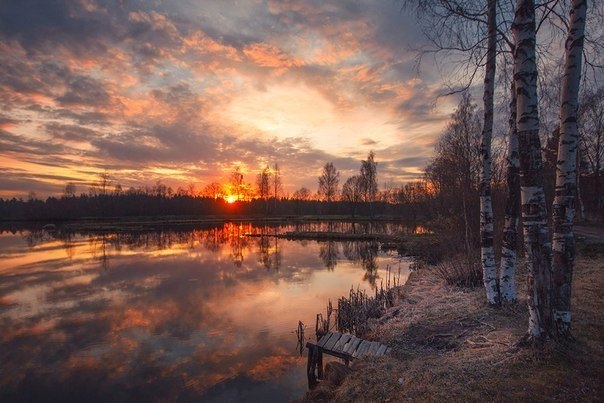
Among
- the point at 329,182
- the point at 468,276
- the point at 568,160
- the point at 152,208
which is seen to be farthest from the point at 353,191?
the point at 568,160

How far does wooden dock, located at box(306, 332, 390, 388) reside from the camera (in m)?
8.27

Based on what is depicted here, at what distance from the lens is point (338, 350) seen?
866cm

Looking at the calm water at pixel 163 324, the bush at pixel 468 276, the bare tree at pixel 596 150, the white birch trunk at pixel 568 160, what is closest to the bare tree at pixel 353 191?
the bare tree at pixel 596 150

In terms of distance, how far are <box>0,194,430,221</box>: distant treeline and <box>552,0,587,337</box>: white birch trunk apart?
8952 cm

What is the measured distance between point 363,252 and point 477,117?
1527 cm

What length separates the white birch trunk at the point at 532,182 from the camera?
5.91 m

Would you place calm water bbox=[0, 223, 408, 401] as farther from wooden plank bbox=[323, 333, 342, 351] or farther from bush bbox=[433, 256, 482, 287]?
bush bbox=[433, 256, 482, 287]

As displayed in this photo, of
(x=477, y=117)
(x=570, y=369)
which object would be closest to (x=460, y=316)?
(x=570, y=369)

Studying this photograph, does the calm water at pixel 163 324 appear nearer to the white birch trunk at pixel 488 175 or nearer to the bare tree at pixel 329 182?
the white birch trunk at pixel 488 175

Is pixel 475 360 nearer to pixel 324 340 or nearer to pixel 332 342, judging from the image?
pixel 332 342

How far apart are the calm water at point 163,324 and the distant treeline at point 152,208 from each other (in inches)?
2963

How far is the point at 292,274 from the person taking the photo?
22.7 metres

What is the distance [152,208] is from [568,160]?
115m

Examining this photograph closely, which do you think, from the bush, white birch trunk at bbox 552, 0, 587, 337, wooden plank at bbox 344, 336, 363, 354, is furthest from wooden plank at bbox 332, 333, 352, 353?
the bush
